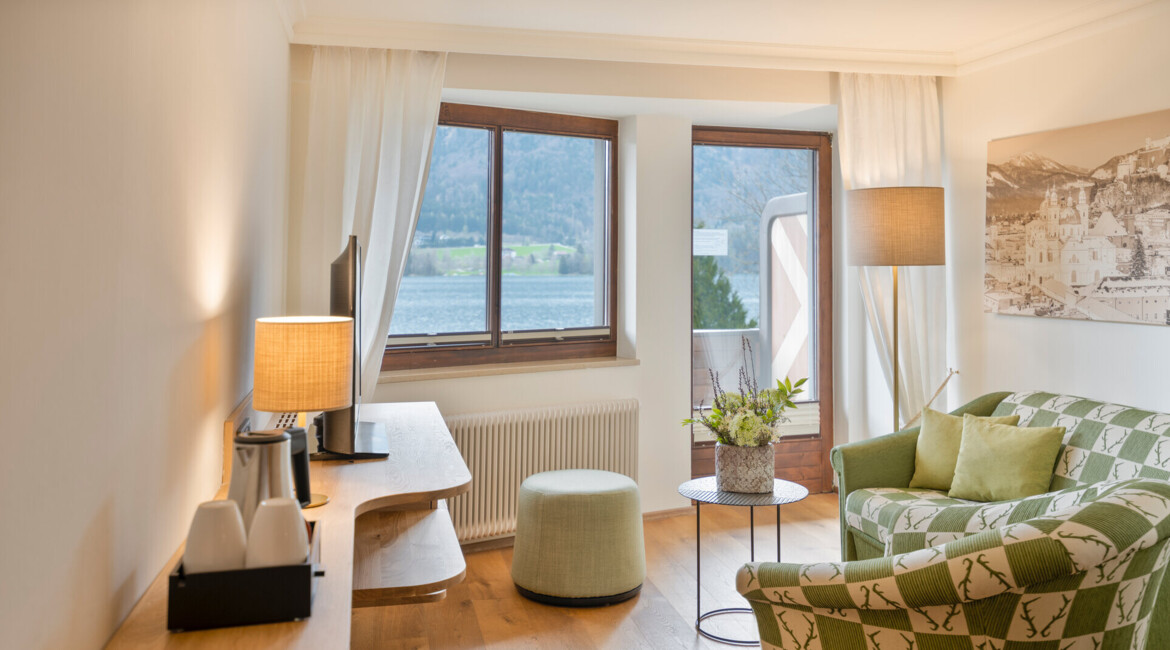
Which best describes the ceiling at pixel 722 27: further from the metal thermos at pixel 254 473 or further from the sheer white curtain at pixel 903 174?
the metal thermos at pixel 254 473

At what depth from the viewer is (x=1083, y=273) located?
3557mm

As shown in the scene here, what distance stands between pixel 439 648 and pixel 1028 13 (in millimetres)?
3546

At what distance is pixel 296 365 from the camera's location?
1854mm

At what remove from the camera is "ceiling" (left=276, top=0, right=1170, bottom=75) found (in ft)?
11.0

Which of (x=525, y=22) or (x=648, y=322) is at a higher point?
(x=525, y=22)

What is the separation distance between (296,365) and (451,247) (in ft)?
7.83

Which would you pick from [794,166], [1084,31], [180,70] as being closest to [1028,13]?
[1084,31]

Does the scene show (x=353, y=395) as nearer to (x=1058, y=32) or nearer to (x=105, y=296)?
(x=105, y=296)

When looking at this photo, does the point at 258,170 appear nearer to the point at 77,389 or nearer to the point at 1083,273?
the point at 77,389

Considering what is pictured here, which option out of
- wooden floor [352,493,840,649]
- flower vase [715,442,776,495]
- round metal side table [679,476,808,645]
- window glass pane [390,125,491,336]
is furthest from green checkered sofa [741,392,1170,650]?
window glass pane [390,125,491,336]

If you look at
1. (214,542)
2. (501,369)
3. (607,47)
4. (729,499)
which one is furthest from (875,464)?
(214,542)

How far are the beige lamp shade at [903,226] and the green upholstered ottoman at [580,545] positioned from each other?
1593mm

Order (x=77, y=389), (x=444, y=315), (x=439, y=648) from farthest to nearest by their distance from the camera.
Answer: (x=444, y=315) → (x=439, y=648) → (x=77, y=389)

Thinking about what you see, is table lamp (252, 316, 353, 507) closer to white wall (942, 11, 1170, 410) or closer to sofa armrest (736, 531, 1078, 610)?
sofa armrest (736, 531, 1078, 610)
